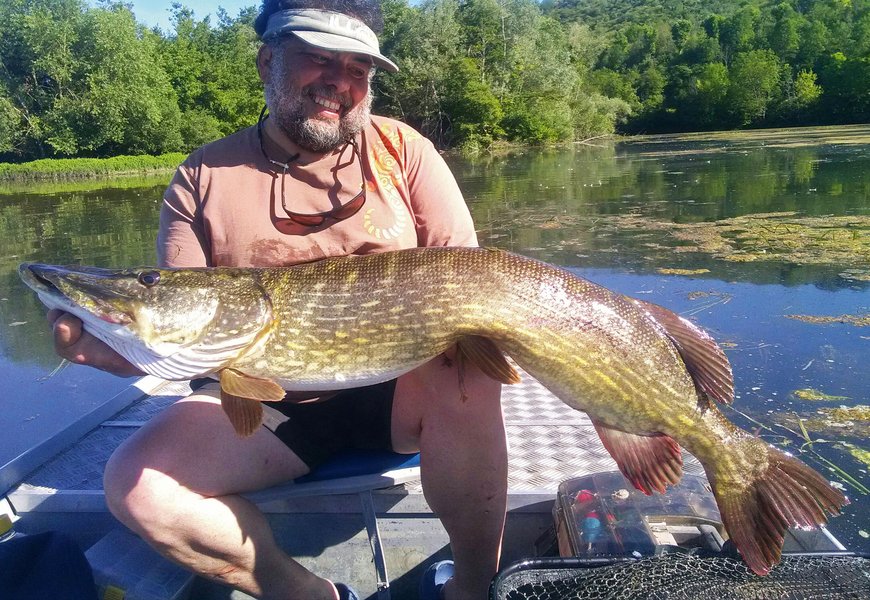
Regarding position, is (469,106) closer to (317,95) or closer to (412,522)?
(317,95)

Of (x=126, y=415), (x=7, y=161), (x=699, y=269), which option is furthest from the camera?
(x=7, y=161)

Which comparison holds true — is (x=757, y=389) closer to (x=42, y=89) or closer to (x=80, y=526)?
(x=80, y=526)

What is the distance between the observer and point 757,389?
13.5 ft

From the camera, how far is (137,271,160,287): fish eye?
7.01ft

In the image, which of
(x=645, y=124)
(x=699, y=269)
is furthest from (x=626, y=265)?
(x=645, y=124)

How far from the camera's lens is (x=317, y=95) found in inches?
98.3

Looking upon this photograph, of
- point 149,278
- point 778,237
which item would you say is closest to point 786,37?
point 778,237

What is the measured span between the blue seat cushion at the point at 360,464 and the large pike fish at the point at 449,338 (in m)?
0.30

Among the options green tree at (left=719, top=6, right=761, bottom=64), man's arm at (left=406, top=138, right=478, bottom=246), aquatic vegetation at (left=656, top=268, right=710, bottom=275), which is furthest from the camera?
green tree at (left=719, top=6, right=761, bottom=64)

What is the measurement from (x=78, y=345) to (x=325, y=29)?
1.37m

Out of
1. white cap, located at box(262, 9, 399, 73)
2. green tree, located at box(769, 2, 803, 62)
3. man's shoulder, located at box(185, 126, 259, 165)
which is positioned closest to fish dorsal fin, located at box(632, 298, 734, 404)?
white cap, located at box(262, 9, 399, 73)

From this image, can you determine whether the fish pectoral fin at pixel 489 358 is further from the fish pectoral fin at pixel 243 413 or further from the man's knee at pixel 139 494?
the man's knee at pixel 139 494

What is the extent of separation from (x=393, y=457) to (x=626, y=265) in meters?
5.71

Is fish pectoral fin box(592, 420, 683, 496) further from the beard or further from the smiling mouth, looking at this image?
the smiling mouth
